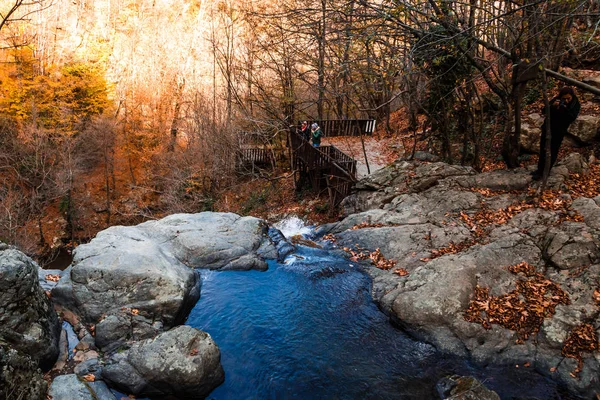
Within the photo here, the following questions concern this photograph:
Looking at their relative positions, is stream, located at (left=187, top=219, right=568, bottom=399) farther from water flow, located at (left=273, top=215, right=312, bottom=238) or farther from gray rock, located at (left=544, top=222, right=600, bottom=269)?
water flow, located at (left=273, top=215, right=312, bottom=238)

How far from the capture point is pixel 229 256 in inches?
378

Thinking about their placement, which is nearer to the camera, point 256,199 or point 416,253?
point 416,253

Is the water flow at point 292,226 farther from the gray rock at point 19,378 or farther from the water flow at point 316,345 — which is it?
the gray rock at point 19,378

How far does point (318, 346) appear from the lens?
6.56 metres

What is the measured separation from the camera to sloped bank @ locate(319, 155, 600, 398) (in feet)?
19.2

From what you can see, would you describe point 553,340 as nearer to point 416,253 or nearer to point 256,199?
point 416,253

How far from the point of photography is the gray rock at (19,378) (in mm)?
4105

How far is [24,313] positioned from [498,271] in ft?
28.2

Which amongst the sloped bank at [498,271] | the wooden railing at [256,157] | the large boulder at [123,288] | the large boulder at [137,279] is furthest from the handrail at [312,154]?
the large boulder at [123,288]

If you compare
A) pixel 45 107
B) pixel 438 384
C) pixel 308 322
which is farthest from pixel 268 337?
pixel 45 107

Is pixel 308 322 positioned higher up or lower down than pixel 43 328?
lower down

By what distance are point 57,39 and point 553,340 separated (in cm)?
4036

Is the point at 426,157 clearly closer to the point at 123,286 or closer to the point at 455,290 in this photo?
the point at 455,290

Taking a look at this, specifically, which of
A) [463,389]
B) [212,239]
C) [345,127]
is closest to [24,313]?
[212,239]
